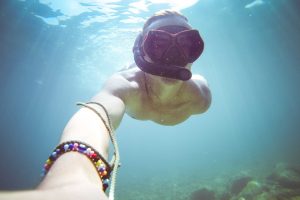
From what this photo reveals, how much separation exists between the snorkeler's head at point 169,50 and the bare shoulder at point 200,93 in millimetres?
849

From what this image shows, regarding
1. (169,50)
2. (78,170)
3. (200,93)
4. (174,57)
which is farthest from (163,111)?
(78,170)

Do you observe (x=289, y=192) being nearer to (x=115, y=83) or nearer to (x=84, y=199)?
(x=115, y=83)

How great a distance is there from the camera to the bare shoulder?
15.8 ft

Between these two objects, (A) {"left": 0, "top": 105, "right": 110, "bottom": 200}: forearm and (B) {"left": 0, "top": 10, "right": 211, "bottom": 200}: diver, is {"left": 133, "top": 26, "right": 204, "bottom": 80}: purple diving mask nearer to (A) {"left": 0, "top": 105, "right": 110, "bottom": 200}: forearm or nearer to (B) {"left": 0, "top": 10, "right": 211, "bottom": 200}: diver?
(B) {"left": 0, "top": 10, "right": 211, "bottom": 200}: diver

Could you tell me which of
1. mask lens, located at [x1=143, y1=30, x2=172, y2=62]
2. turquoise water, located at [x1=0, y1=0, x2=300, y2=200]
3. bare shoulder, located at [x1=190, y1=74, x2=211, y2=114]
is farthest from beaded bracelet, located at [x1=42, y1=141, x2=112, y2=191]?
turquoise water, located at [x1=0, y1=0, x2=300, y2=200]

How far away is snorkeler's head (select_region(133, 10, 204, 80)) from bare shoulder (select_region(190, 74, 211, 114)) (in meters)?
0.85

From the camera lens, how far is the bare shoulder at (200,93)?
480 centimetres

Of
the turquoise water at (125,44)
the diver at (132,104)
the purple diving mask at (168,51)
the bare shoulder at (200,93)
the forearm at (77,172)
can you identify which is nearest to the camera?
the forearm at (77,172)

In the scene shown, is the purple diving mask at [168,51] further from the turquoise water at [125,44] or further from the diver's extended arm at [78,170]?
the turquoise water at [125,44]

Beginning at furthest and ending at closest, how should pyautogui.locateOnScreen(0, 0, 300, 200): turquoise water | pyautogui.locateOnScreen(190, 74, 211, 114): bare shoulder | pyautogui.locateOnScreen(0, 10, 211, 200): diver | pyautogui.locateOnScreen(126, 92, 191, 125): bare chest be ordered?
pyautogui.locateOnScreen(0, 0, 300, 200): turquoise water
pyautogui.locateOnScreen(190, 74, 211, 114): bare shoulder
pyautogui.locateOnScreen(126, 92, 191, 125): bare chest
pyautogui.locateOnScreen(0, 10, 211, 200): diver

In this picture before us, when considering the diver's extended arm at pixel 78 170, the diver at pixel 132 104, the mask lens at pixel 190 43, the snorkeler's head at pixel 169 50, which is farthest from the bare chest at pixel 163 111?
the diver's extended arm at pixel 78 170

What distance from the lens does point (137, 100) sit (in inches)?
164

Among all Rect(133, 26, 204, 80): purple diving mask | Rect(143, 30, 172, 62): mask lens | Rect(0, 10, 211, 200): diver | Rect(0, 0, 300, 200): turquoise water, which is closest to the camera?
Rect(0, 10, 211, 200): diver

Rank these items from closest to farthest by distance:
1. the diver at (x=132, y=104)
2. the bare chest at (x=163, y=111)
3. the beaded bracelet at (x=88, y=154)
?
the diver at (x=132, y=104), the beaded bracelet at (x=88, y=154), the bare chest at (x=163, y=111)
